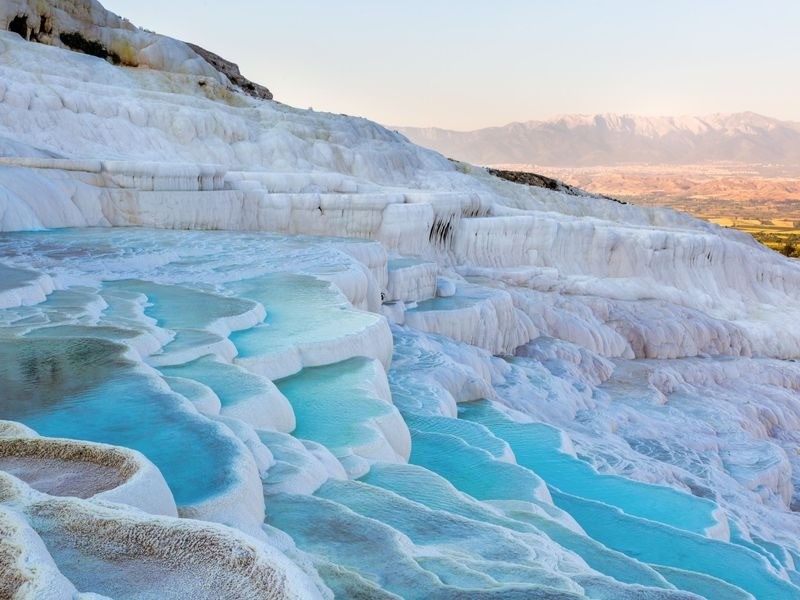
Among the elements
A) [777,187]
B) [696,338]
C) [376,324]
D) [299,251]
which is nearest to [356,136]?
[696,338]

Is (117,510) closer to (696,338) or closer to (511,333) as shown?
(511,333)

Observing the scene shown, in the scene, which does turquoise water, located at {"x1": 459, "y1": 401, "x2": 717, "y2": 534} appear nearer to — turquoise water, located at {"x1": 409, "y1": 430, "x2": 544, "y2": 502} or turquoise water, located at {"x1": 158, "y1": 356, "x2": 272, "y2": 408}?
turquoise water, located at {"x1": 409, "y1": 430, "x2": 544, "y2": 502}

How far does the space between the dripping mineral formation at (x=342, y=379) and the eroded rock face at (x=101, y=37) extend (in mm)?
1316

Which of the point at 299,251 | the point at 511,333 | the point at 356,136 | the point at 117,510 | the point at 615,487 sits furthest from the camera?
the point at 356,136

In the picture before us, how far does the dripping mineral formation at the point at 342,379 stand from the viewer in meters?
2.81

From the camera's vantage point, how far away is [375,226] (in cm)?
1357

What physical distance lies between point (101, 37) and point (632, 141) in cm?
15448

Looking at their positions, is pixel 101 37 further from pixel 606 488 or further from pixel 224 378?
pixel 606 488

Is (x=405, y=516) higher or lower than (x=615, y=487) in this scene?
higher

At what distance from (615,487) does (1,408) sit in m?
4.35

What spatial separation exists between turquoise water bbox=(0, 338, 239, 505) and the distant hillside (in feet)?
504

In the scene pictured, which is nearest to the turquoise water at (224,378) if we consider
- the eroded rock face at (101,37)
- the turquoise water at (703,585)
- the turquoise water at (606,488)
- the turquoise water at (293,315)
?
the turquoise water at (293,315)

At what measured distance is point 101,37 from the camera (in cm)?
2261

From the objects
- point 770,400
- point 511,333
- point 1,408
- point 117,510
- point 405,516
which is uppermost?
point 117,510
